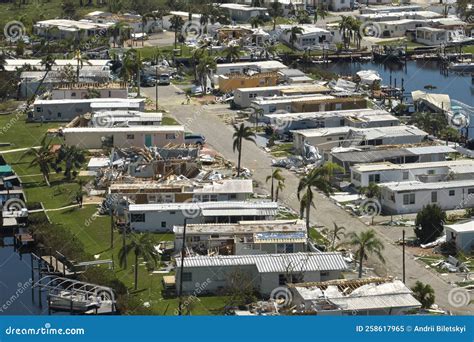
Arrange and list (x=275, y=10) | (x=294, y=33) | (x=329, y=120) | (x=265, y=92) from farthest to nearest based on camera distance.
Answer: (x=275, y=10), (x=294, y=33), (x=265, y=92), (x=329, y=120)

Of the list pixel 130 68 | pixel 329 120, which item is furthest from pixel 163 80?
pixel 329 120

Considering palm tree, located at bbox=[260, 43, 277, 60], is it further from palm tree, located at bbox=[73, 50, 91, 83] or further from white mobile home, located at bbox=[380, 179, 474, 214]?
white mobile home, located at bbox=[380, 179, 474, 214]

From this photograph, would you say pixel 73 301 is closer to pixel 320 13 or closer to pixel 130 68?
pixel 130 68

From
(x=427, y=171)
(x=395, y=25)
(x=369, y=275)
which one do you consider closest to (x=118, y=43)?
(x=395, y=25)

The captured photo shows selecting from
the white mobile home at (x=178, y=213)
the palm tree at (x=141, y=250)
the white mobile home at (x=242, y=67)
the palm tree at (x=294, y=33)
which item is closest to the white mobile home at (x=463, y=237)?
the white mobile home at (x=178, y=213)

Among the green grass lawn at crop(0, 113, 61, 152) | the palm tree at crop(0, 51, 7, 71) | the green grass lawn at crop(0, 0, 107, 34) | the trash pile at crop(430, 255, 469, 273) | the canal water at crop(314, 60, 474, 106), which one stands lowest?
the canal water at crop(314, 60, 474, 106)

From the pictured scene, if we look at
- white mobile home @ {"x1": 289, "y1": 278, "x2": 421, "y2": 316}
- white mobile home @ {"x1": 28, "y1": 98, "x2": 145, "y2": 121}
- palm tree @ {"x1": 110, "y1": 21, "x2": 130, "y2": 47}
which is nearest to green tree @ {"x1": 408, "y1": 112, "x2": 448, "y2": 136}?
white mobile home @ {"x1": 28, "y1": 98, "x2": 145, "y2": 121}
